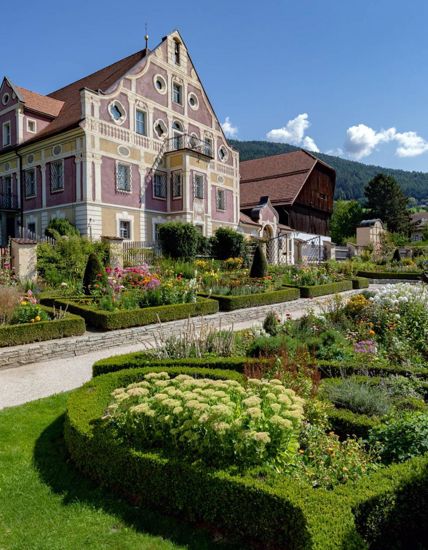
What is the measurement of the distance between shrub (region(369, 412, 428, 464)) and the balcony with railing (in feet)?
83.1

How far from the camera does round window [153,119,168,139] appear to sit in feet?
80.3

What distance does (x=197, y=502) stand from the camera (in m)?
3.03

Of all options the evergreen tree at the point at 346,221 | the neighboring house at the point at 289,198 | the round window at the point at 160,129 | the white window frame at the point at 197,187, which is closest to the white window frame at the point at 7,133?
the round window at the point at 160,129

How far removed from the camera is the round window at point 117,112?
21831mm

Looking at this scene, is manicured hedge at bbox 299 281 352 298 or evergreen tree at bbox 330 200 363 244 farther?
evergreen tree at bbox 330 200 363 244

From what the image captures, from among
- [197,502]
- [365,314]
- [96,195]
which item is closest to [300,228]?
[96,195]

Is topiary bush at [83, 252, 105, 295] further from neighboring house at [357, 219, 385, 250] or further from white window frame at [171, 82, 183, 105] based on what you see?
neighboring house at [357, 219, 385, 250]

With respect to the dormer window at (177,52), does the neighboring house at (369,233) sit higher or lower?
lower

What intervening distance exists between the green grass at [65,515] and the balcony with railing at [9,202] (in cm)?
2328

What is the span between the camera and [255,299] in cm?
1369

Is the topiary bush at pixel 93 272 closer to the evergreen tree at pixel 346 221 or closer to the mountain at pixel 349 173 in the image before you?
the evergreen tree at pixel 346 221

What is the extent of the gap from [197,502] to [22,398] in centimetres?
400

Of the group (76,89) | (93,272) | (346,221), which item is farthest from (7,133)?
(346,221)

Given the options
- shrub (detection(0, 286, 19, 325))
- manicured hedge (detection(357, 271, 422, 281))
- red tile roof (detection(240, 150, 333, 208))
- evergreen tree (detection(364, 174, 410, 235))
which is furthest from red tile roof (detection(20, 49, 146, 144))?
evergreen tree (detection(364, 174, 410, 235))
